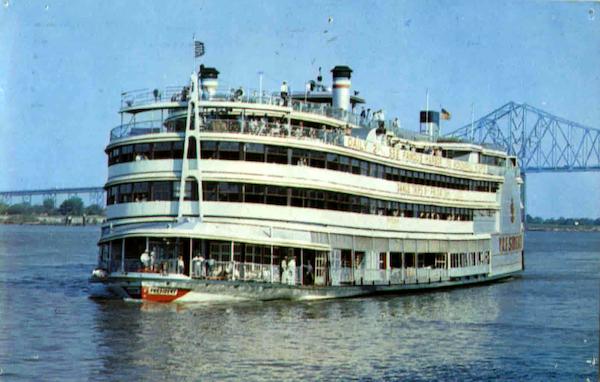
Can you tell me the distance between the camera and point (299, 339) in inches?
1144

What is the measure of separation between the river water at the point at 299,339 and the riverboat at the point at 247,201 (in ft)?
3.64

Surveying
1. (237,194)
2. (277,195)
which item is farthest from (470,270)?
(237,194)

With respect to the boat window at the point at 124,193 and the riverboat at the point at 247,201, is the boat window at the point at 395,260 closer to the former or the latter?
the riverboat at the point at 247,201

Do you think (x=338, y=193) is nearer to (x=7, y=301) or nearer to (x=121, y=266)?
(x=121, y=266)

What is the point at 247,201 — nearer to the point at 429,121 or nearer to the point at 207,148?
the point at 207,148

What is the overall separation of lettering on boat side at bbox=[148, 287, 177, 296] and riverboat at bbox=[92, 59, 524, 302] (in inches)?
1.8

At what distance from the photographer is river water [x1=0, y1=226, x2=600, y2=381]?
975 inches

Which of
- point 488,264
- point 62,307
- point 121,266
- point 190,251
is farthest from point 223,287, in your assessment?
point 488,264

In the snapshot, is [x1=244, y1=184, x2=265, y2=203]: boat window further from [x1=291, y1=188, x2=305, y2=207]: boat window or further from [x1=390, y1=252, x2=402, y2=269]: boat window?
[x1=390, y1=252, x2=402, y2=269]: boat window

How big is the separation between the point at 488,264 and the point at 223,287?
77.5ft

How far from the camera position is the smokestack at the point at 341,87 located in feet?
153

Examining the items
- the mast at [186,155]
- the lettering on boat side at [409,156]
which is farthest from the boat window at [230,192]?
the lettering on boat side at [409,156]

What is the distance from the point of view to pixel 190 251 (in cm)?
3453

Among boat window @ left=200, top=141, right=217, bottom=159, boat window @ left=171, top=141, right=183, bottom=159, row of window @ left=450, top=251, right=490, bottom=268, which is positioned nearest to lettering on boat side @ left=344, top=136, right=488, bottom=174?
row of window @ left=450, top=251, right=490, bottom=268
